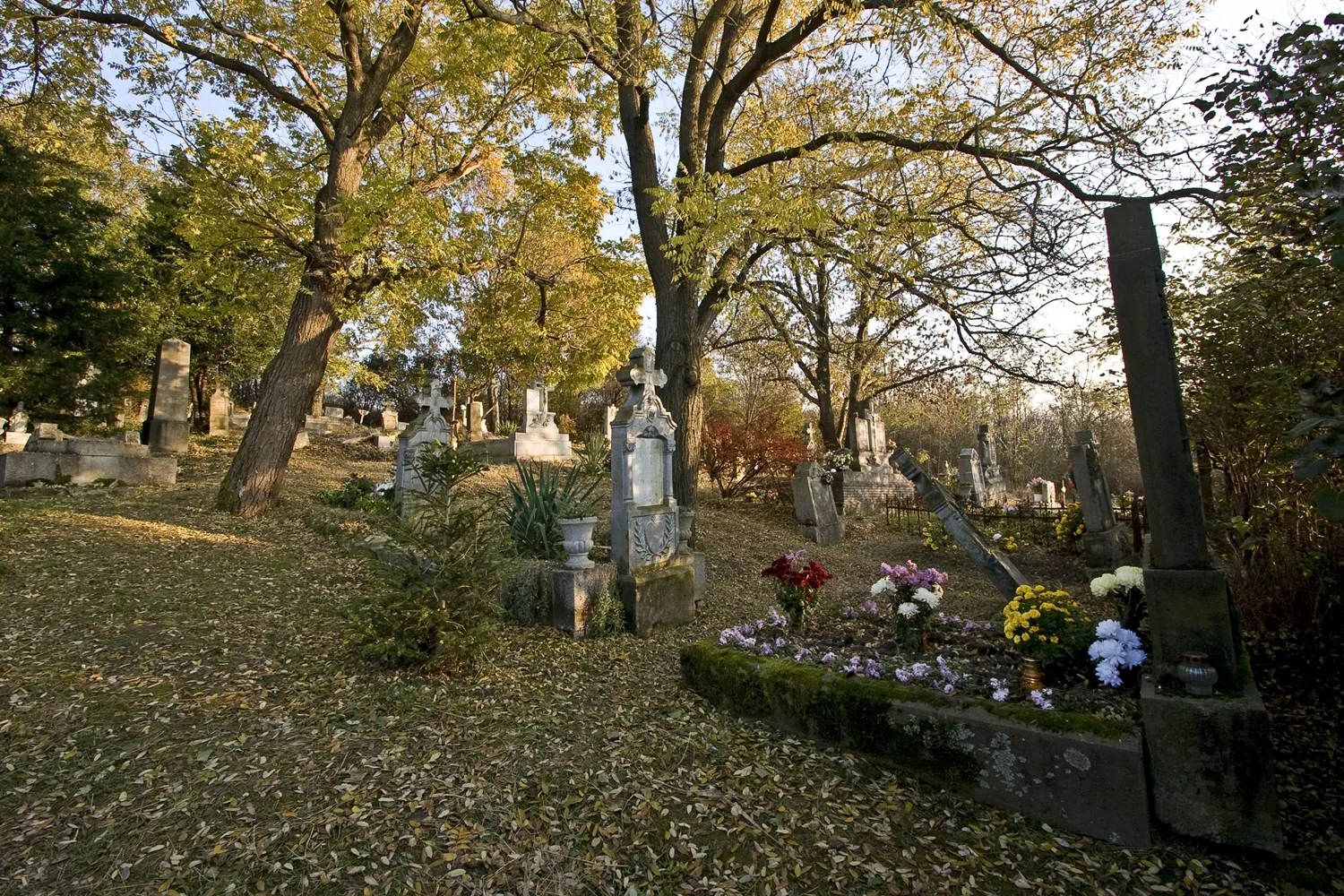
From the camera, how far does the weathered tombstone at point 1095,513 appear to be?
29.3 feet

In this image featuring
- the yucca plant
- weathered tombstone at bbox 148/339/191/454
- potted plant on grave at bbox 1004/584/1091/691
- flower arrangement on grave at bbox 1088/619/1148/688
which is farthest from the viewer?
weathered tombstone at bbox 148/339/191/454

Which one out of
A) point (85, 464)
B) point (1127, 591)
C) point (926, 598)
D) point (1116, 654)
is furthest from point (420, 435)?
point (1116, 654)

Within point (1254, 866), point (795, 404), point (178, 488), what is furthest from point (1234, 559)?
point (795, 404)

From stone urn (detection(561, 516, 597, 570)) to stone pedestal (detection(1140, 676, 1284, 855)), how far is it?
415 cm

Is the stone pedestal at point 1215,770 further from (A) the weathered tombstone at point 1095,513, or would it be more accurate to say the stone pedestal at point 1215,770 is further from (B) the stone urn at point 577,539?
(A) the weathered tombstone at point 1095,513

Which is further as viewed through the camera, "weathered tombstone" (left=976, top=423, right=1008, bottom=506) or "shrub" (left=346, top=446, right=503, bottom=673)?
"weathered tombstone" (left=976, top=423, right=1008, bottom=506)

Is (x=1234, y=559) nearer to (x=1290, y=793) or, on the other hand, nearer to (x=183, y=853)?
(x=1290, y=793)

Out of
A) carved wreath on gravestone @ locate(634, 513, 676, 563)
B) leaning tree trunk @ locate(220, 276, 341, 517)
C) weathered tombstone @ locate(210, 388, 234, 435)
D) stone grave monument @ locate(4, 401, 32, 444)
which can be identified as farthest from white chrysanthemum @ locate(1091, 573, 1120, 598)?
weathered tombstone @ locate(210, 388, 234, 435)

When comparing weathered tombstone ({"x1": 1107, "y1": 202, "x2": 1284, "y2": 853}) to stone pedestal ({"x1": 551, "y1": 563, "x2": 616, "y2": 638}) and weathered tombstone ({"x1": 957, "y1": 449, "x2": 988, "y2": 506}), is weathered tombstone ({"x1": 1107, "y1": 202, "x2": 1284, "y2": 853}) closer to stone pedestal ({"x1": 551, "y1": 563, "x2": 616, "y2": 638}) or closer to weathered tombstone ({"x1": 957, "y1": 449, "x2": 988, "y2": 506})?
stone pedestal ({"x1": 551, "y1": 563, "x2": 616, "y2": 638})

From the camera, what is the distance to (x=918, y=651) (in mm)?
4324

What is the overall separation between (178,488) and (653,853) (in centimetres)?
1133

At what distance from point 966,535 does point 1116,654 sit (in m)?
2.19

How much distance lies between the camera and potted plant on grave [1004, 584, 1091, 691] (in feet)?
12.0

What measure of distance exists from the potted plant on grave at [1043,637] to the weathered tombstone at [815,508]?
8.53 metres
